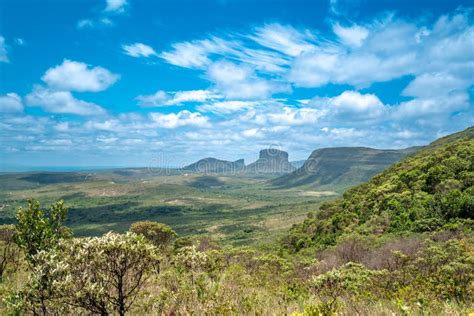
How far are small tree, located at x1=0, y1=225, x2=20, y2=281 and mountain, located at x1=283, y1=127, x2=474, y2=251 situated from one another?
26.4 m

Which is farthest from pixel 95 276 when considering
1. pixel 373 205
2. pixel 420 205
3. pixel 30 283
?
pixel 373 205

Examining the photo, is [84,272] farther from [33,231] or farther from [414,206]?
[414,206]

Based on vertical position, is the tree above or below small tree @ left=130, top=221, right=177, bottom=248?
above

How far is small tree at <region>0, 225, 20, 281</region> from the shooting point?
16747 mm

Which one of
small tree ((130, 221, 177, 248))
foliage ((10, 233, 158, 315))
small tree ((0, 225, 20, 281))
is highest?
foliage ((10, 233, 158, 315))

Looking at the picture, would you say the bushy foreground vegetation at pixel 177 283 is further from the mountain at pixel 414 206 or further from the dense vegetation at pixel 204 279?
the mountain at pixel 414 206

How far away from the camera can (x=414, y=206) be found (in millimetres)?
33031

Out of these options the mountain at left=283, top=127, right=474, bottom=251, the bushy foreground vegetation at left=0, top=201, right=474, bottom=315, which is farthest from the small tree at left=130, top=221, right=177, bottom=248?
the mountain at left=283, top=127, right=474, bottom=251

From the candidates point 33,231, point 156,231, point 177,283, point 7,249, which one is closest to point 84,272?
point 177,283

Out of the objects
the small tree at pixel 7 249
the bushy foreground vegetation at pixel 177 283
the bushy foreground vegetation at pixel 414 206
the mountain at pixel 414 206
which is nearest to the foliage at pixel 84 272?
the bushy foreground vegetation at pixel 177 283

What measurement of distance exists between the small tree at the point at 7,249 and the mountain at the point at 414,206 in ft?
86.6

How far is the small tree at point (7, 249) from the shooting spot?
16.7 m

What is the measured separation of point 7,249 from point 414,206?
104ft

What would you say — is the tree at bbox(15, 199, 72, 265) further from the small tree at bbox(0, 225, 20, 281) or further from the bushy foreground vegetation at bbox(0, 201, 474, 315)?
the small tree at bbox(0, 225, 20, 281)
